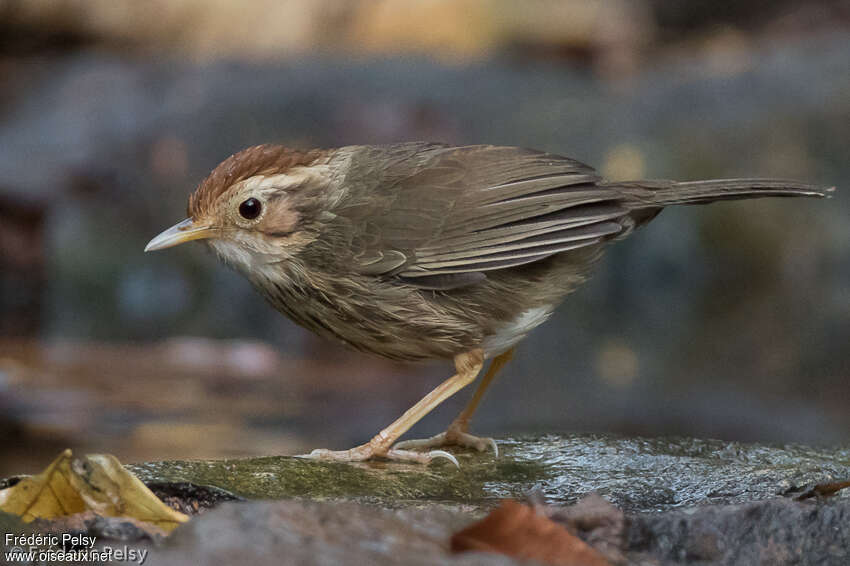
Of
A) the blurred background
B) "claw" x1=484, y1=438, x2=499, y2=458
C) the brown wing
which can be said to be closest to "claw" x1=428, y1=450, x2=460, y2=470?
"claw" x1=484, y1=438, x2=499, y2=458

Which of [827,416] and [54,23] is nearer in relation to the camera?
[827,416]

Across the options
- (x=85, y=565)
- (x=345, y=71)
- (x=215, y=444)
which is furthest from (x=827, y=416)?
(x=345, y=71)

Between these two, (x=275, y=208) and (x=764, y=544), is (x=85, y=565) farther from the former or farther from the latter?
(x=275, y=208)

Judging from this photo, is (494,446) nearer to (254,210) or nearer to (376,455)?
(376,455)

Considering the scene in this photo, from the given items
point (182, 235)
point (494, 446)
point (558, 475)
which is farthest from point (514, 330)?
point (182, 235)

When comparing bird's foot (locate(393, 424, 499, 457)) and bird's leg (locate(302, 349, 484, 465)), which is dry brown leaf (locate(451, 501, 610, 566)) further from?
bird's foot (locate(393, 424, 499, 457))

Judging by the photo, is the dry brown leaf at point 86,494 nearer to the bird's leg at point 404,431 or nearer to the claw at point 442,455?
the bird's leg at point 404,431
